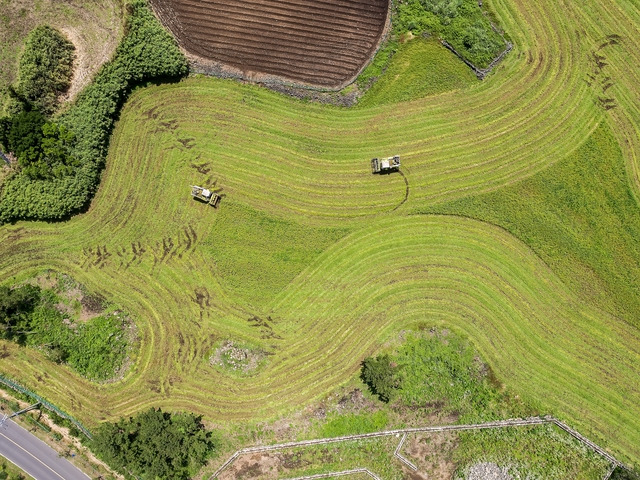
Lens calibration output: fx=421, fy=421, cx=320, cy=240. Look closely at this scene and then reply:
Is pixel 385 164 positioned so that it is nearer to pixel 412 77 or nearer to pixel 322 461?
pixel 412 77

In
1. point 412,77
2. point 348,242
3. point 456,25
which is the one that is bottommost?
point 348,242

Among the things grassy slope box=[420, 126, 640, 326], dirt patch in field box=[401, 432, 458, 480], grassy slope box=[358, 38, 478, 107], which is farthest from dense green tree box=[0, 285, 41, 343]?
grassy slope box=[420, 126, 640, 326]

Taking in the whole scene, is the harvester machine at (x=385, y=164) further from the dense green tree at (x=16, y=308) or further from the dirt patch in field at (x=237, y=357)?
the dense green tree at (x=16, y=308)

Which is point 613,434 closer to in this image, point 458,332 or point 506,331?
point 506,331

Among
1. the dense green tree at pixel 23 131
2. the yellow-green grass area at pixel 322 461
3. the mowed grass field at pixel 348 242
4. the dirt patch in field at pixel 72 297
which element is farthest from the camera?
the mowed grass field at pixel 348 242

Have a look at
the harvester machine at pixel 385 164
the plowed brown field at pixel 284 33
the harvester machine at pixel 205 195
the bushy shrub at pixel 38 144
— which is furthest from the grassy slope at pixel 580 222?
the bushy shrub at pixel 38 144

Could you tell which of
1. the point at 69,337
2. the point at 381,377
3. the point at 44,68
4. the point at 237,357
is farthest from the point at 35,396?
the point at 381,377
